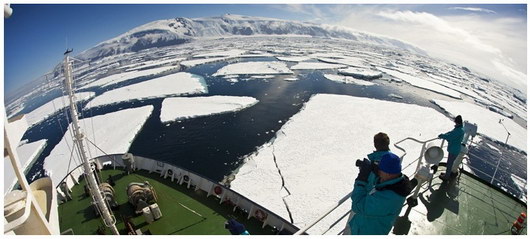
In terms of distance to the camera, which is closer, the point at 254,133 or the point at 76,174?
the point at 76,174

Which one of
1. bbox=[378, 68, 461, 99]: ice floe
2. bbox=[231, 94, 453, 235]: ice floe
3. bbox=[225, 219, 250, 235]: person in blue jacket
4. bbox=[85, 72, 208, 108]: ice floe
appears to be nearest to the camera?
bbox=[225, 219, 250, 235]: person in blue jacket

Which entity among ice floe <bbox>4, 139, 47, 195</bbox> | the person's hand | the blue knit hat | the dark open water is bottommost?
ice floe <bbox>4, 139, 47, 195</bbox>

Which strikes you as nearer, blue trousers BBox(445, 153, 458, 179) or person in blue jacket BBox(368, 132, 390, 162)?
person in blue jacket BBox(368, 132, 390, 162)

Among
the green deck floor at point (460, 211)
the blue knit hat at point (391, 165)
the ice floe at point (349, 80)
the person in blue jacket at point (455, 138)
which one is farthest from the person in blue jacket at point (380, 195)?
the ice floe at point (349, 80)

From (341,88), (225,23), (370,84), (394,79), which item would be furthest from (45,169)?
(225,23)

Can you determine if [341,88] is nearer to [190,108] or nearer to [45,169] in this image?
[190,108]

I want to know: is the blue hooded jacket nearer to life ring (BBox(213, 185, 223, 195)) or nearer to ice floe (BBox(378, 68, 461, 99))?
life ring (BBox(213, 185, 223, 195))

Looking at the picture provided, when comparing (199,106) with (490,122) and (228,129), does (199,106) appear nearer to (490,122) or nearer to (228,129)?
(228,129)

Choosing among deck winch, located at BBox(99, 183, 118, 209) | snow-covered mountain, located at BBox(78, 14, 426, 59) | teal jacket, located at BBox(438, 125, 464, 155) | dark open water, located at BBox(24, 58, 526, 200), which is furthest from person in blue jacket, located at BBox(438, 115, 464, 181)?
snow-covered mountain, located at BBox(78, 14, 426, 59)
